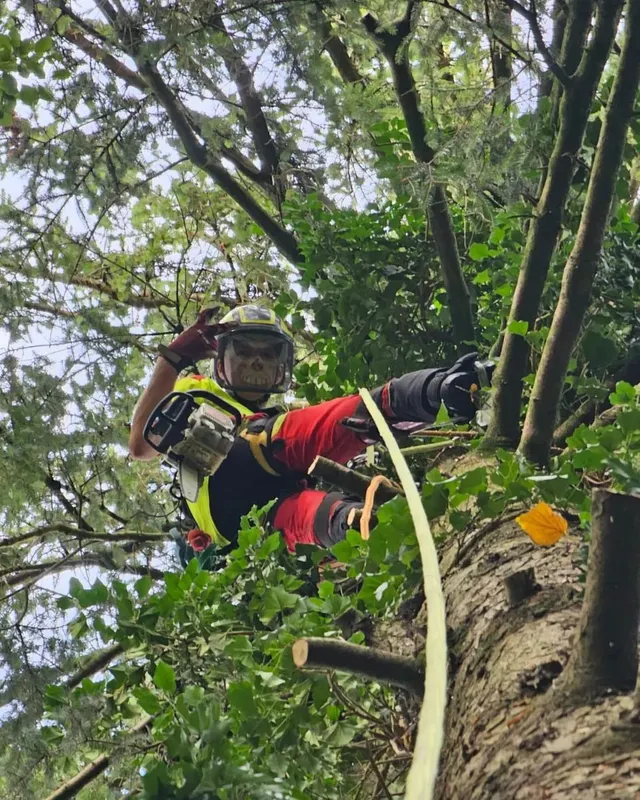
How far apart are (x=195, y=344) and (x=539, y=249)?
2.02 meters

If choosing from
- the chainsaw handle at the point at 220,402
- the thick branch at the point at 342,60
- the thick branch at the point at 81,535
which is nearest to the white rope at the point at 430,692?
the chainsaw handle at the point at 220,402

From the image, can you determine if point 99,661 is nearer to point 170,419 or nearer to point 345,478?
point 170,419

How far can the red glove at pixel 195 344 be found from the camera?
3975mm

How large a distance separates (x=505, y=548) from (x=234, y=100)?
10.5 ft

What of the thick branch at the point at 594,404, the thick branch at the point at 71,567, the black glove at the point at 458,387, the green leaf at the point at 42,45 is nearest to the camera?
the black glove at the point at 458,387

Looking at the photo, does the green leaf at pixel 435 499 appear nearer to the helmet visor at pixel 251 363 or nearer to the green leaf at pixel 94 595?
the green leaf at pixel 94 595

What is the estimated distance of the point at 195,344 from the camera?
4.02 metres

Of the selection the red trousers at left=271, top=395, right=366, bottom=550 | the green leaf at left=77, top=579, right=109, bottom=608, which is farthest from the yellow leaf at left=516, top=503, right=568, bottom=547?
the red trousers at left=271, top=395, right=366, bottom=550

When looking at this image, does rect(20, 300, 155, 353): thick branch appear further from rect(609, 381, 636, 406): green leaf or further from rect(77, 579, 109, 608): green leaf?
rect(609, 381, 636, 406): green leaf

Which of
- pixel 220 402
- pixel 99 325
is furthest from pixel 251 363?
pixel 99 325

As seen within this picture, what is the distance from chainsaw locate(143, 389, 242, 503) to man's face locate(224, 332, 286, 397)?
0.60 meters

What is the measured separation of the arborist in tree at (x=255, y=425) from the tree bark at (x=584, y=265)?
0.52 meters

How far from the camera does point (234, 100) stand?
14.0 ft

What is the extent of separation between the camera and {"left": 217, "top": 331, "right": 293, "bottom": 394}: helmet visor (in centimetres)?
397
